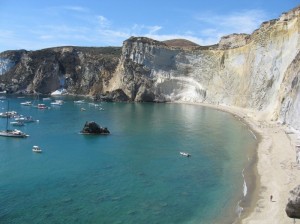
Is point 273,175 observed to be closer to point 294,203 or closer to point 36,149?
point 294,203

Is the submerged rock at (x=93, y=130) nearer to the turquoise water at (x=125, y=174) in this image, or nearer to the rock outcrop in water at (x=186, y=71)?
the turquoise water at (x=125, y=174)

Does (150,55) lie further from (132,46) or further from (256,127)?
(256,127)

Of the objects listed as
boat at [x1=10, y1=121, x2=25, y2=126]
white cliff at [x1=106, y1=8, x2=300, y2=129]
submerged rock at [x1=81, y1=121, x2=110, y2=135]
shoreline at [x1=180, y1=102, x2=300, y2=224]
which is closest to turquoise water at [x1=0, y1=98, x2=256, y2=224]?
shoreline at [x1=180, y1=102, x2=300, y2=224]

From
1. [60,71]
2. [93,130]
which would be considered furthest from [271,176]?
[60,71]

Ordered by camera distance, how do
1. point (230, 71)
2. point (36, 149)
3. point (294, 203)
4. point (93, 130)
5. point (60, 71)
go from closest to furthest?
1. point (294, 203)
2. point (36, 149)
3. point (93, 130)
4. point (230, 71)
5. point (60, 71)

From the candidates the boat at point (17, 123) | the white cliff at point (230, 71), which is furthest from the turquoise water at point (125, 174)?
the white cliff at point (230, 71)

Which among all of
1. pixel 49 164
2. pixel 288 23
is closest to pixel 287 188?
pixel 49 164

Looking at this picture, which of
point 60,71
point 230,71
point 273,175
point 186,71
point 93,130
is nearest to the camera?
point 273,175
